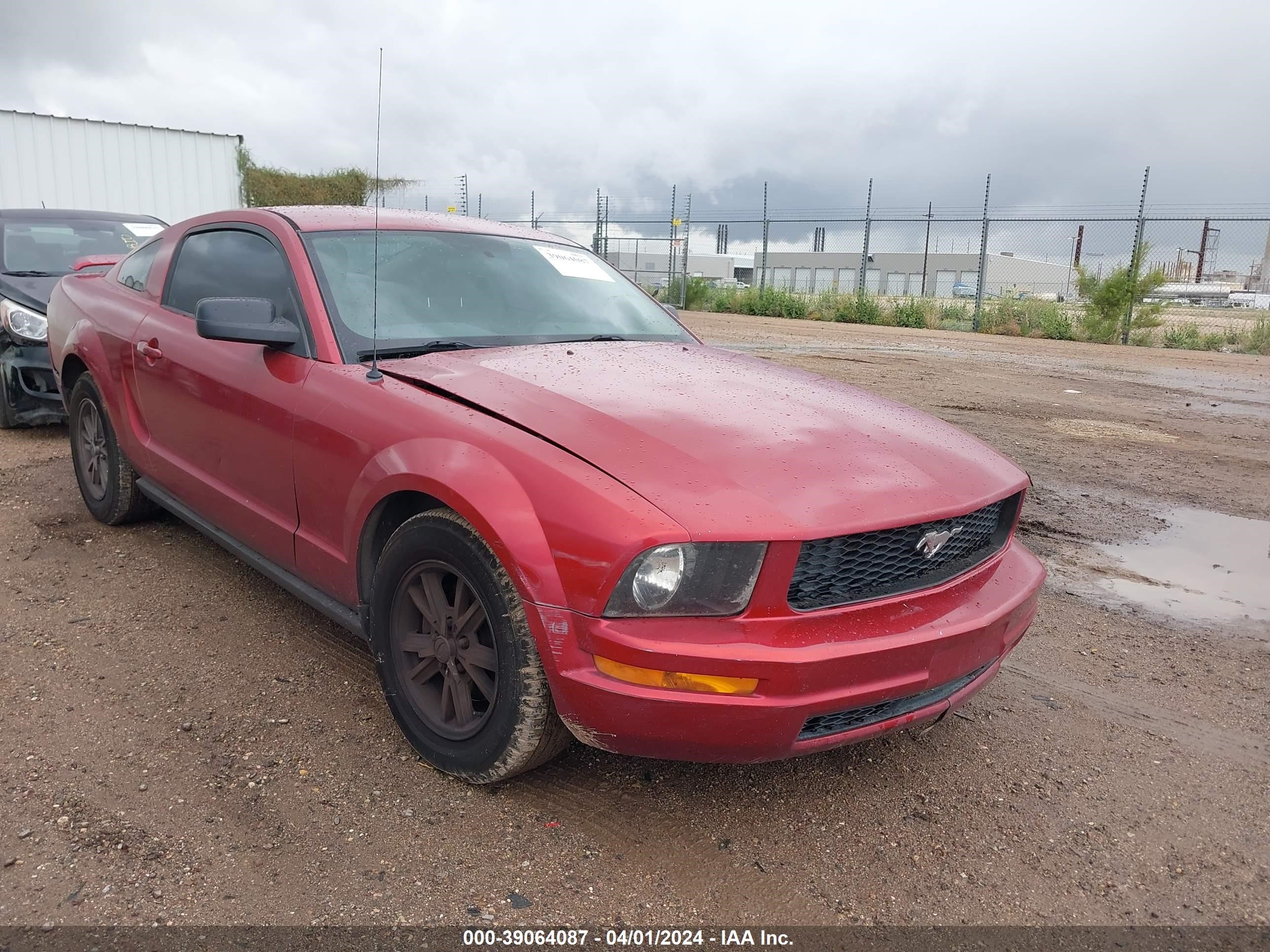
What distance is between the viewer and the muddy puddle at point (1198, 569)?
157 inches

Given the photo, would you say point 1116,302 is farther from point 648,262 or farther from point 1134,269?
point 648,262

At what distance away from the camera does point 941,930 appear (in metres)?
2.05

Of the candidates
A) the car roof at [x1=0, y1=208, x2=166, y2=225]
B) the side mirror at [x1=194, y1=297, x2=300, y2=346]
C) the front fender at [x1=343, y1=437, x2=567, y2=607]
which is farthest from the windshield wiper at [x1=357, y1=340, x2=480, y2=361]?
the car roof at [x1=0, y1=208, x2=166, y2=225]

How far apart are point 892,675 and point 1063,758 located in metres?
0.99

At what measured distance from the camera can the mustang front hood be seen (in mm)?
2123

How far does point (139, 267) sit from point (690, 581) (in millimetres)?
3468

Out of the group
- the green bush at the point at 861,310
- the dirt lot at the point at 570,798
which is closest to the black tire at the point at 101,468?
the dirt lot at the point at 570,798

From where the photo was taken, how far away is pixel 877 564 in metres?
2.23

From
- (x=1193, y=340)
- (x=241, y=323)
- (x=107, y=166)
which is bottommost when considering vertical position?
(x=1193, y=340)

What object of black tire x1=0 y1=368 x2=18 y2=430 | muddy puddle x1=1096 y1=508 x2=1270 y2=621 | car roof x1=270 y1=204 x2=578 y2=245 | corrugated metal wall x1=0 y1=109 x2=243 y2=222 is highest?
corrugated metal wall x1=0 y1=109 x2=243 y2=222

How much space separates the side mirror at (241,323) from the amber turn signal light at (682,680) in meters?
1.59

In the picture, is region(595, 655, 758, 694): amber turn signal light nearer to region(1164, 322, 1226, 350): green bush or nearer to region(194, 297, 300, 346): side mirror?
region(194, 297, 300, 346): side mirror

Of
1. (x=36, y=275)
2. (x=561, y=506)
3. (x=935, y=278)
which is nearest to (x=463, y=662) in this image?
(x=561, y=506)

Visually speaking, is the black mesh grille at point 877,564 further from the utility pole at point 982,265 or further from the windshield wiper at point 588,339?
the utility pole at point 982,265
